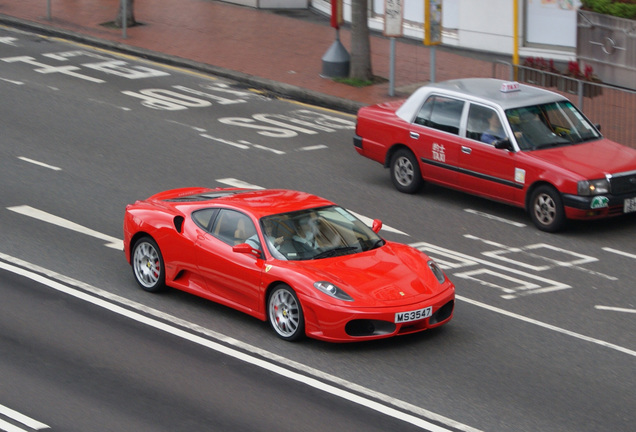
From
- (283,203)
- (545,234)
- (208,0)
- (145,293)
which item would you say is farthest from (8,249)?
(208,0)

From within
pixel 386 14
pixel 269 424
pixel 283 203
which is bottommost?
pixel 269 424

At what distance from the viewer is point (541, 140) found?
15.1 m

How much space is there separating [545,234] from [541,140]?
1395 millimetres

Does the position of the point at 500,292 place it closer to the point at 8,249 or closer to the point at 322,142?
the point at 8,249

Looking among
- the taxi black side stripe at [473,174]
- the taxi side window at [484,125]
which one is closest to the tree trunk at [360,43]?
the taxi black side stripe at [473,174]

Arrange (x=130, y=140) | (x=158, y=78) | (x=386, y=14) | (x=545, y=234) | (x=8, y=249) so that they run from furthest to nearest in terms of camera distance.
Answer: (x=158, y=78), (x=386, y=14), (x=130, y=140), (x=545, y=234), (x=8, y=249)

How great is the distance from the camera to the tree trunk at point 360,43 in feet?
75.9

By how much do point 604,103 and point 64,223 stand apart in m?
9.53

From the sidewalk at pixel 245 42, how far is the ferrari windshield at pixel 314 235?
10.6m

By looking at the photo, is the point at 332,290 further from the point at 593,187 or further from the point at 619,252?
the point at 593,187

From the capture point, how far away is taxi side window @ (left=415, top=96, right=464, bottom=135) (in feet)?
51.9

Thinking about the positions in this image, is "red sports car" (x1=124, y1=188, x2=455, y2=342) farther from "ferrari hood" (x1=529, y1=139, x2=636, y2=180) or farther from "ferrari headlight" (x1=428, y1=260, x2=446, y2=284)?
"ferrari hood" (x1=529, y1=139, x2=636, y2=180)

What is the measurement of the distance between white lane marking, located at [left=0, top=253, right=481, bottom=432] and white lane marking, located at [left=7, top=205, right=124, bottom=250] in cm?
127

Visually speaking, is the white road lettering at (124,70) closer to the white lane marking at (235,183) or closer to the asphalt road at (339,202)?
the asphalt road at (339,202)
